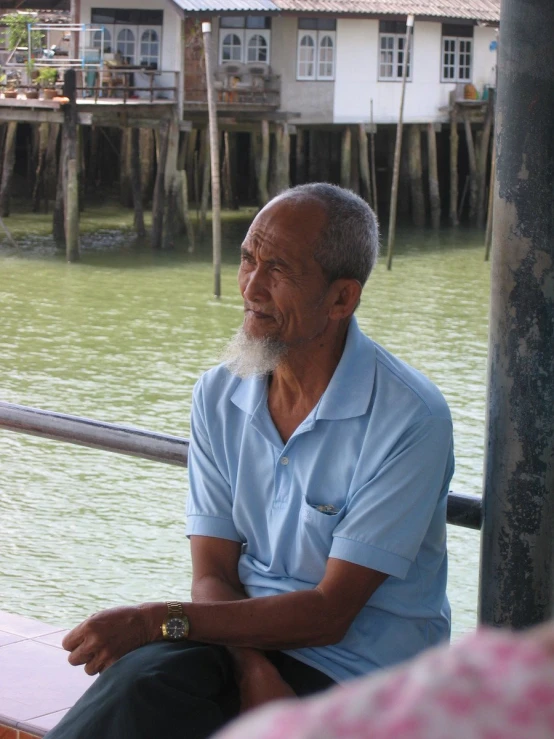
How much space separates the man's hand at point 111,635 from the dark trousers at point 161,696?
0.11ft

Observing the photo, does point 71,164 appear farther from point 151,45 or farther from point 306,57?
point 306,57

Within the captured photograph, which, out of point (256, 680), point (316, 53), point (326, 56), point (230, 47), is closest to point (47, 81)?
point (230, 47)

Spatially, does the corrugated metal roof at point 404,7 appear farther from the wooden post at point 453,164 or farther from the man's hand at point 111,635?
the man's hand at point 111,635

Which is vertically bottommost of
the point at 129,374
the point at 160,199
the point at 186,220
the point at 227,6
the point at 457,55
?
the point at 129,374

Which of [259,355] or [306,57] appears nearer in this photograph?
[259,355]

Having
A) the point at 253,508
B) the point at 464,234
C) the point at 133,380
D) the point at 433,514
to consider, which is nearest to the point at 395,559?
the point at 433,514

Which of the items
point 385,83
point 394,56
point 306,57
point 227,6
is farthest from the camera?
point 394,56

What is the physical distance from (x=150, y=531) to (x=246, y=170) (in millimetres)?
21638

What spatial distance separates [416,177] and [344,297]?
2307cm

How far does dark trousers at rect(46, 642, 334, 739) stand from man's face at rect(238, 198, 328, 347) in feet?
1.87

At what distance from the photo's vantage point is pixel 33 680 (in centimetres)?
243

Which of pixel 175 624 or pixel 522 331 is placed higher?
pixel 522 331

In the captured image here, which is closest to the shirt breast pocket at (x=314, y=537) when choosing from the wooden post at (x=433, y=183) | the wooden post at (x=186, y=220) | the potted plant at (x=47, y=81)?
the potted plant at (x=47, y=81)

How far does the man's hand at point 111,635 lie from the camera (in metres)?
1.86
